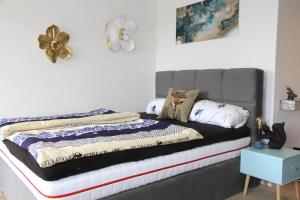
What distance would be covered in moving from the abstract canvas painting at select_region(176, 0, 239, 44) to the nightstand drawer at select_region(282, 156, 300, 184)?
1.46 metres

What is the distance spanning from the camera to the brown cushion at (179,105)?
9.28 feet

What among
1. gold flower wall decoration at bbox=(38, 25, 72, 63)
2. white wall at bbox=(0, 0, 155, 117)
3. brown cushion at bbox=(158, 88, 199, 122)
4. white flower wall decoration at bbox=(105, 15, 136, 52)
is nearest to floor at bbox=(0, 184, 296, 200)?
brown cushion at bbox=(158, 88, 199, 122)

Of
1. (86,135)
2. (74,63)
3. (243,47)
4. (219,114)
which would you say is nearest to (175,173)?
(86,135)

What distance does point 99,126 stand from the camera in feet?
7.72

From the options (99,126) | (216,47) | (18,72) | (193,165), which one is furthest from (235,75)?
(18,72)

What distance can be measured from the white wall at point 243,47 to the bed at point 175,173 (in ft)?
0.52

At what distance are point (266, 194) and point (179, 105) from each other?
1.19 m

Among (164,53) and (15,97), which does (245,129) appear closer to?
(164,53)

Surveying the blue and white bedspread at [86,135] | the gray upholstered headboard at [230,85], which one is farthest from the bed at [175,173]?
the blue and white bedspread at [86,135]

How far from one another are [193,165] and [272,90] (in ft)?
3.98

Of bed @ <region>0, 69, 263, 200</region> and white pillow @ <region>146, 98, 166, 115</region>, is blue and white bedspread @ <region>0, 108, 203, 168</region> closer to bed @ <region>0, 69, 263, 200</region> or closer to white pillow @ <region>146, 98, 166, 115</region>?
bed @ <region>0, 69, 263, 200</region>

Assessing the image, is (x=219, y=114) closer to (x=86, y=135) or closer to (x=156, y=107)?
(x=156, y=107)

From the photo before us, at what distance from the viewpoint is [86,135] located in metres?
2.02

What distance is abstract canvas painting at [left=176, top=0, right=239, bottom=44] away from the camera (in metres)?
2.96
